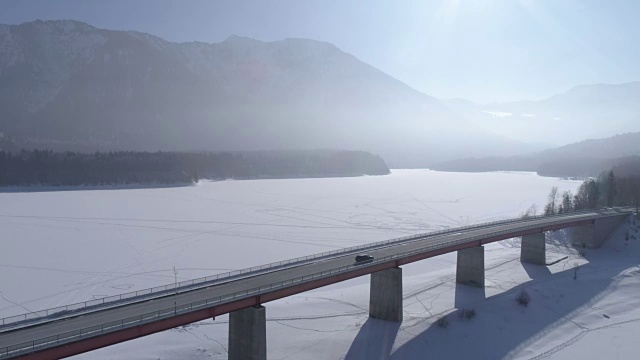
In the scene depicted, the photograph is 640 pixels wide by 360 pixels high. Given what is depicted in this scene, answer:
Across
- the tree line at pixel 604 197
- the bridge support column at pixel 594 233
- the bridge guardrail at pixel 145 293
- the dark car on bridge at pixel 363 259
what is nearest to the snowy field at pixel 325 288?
the bridge support column at pixel 594 233

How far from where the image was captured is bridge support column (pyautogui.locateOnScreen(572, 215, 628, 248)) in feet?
254

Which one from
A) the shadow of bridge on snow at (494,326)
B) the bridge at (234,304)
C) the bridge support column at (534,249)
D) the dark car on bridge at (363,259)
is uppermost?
the dark car on bridge at (363,259)

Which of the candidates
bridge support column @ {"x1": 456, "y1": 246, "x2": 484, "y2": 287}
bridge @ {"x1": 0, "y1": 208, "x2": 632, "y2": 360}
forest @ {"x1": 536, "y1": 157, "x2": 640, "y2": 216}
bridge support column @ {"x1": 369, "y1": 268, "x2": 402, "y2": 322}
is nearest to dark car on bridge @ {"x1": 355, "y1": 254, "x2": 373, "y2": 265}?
bridge @ {"x1": 0, "y1": 208, "x2": 632, "y2": 360}

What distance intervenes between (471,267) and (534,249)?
58.9 feet

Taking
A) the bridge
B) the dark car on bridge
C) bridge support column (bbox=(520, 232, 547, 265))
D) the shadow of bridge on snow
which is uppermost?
the dark car on bridge

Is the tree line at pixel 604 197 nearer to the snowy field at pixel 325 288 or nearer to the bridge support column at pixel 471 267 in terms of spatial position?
the snowy field at pixel 325 288

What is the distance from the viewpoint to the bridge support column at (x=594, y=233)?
7744 cm

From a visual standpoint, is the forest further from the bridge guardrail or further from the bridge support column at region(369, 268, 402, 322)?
the bridge support column at region(369, 268, 402, 322)

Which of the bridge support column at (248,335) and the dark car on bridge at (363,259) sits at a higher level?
the dark car on bridge at (363,259)

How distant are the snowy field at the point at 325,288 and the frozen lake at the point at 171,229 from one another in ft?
0.96

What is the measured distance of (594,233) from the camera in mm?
77250

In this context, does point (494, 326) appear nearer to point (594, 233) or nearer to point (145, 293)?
point (145, 293)

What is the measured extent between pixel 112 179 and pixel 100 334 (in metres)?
147

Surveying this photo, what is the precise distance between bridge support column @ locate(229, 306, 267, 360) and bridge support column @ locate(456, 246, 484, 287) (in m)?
30.2
